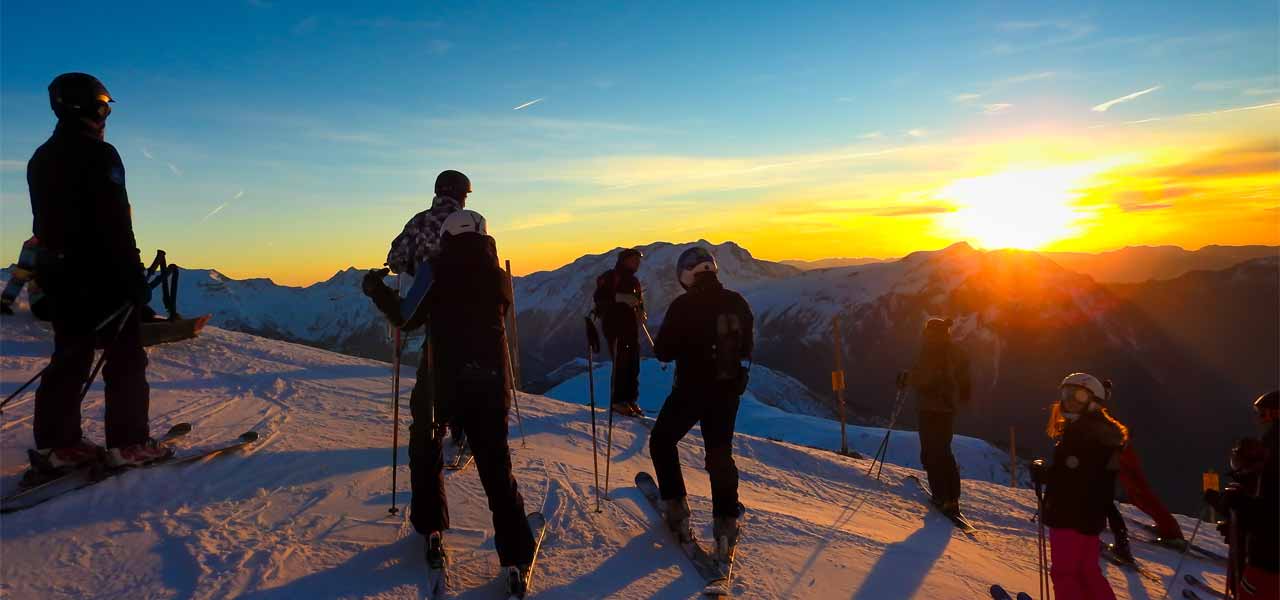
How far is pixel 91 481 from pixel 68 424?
45 cm

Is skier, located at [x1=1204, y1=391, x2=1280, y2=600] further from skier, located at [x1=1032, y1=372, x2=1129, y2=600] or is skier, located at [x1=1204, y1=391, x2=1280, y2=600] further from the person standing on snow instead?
the person standing on snow

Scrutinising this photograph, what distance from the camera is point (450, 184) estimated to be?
5531 mm

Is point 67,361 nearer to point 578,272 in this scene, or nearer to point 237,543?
point 237,543

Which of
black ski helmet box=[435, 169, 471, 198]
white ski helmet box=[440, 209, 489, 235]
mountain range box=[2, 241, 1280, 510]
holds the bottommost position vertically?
mountain range box=[2, 241, 1280, 510]

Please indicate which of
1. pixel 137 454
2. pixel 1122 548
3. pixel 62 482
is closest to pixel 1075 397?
pixel 1122 548

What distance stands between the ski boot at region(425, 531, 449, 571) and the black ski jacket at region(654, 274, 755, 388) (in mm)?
1945

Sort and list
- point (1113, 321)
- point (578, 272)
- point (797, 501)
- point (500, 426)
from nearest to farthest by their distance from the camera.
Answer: point (500, 426) → point (797, 501) → point (1113, 321) → point (578, 272)

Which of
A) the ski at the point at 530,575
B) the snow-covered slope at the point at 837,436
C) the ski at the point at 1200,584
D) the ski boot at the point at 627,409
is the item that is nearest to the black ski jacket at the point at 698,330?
the ski at the point at 530,575

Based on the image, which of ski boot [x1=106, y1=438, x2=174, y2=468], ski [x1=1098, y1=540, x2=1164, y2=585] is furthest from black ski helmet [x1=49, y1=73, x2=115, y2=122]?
ski [x1=1098, y1=540, x2=1164, y2=585]

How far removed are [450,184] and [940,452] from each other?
649cm

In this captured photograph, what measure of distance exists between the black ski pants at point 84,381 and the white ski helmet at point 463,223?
2847 mm

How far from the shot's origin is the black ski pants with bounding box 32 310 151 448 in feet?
15.7

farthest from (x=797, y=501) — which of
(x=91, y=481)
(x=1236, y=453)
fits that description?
(x=91, y=481)

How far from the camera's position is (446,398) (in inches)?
155
